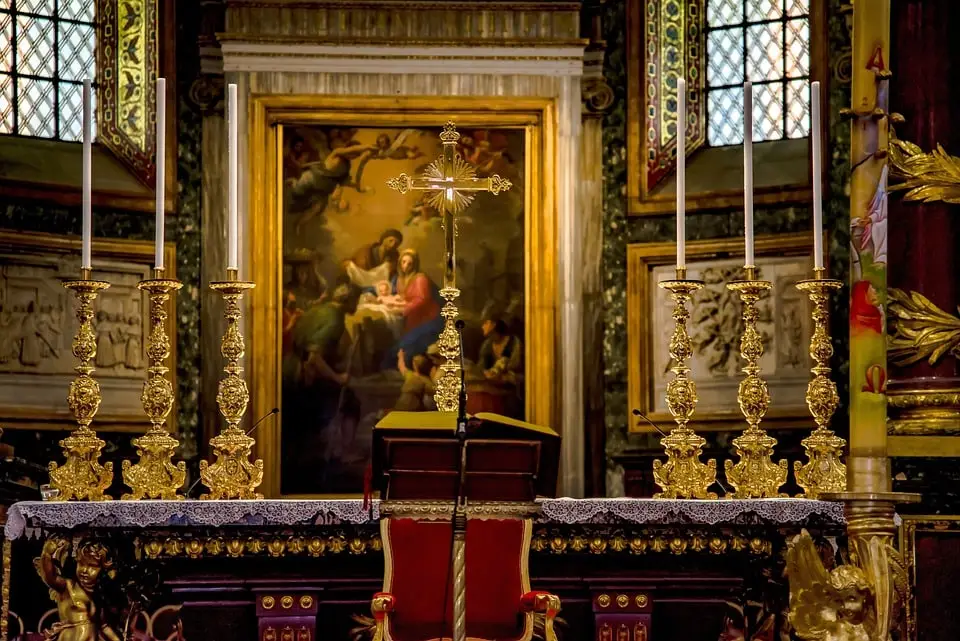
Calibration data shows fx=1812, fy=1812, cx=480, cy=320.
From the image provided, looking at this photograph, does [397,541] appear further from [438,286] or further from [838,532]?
[438,286]

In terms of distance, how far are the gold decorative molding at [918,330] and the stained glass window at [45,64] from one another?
5561mm

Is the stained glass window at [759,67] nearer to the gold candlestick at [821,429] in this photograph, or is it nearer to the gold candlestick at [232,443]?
the gold candlestick at [821,429]

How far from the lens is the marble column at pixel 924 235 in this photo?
814 centimetres

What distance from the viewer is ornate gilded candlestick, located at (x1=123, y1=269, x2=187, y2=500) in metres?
8.09

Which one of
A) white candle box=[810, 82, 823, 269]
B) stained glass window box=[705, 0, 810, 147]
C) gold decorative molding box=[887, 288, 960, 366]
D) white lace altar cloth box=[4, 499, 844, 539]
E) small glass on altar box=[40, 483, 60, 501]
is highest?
stained glass window box=[705, 0, 810, 147]

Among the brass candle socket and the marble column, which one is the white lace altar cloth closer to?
the marble column

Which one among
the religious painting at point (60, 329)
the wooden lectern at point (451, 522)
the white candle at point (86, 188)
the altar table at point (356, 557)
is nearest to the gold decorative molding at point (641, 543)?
the altar table at point (356, 557)

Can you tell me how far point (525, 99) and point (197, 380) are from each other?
268cm

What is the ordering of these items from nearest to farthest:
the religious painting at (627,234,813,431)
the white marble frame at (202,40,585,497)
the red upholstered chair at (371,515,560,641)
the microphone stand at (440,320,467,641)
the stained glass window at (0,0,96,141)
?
1. the microphone stand at (440,320,467,641)
2. the red upholstered chair at (371,515,560,641)
3. the religious painting at (627,234,813,431)
4. the white marble frame at (202,40,585,497)
5. the stained glass window at (0,0,96,141)

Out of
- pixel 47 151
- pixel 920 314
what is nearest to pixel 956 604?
pixel 920 314

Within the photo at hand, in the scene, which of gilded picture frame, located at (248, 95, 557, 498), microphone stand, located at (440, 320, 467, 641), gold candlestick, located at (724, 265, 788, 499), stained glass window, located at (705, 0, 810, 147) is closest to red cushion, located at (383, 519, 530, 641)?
microphone stand, located at (440, 320, 467, 641)

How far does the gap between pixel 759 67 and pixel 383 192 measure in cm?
257

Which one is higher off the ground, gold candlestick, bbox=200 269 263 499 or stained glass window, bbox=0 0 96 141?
stained glass window, bbox=0 0 96 141

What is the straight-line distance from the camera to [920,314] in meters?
8.14
